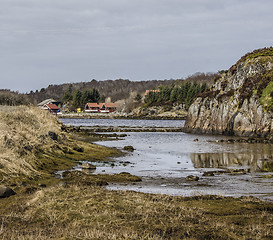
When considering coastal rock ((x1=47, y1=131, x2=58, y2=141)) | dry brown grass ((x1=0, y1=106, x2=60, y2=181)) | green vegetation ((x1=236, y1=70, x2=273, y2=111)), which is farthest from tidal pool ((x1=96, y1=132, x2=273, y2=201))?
green vegetation ((x1=236, y1=70, x2=273, y2=111))

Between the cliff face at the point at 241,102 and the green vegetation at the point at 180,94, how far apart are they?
91.7 m

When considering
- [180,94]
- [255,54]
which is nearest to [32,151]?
[255,54]

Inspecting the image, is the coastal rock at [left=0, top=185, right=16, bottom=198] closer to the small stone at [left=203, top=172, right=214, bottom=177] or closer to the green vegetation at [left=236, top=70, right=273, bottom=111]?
the small stone at [left=203, top=172, right=214, bottom=177]

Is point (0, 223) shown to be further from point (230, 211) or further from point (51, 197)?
point (230, 211)

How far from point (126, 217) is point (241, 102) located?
62.3 metres

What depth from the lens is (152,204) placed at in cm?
1266

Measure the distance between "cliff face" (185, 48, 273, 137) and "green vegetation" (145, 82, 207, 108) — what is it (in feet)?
301

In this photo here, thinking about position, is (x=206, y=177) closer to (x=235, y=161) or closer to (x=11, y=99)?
(x=235, y=161)

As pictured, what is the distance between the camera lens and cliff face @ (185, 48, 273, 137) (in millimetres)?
65125

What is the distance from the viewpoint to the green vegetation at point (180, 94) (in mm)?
177750

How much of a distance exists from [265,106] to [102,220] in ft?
190

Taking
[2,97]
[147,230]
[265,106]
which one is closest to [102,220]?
[147,230]

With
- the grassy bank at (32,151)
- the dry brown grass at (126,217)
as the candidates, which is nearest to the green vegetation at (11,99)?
the grassy bank at (32,151)

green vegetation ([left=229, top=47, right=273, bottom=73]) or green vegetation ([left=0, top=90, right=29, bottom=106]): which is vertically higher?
green vegetation ([left=229, top=47, right=273, bottom=73])
